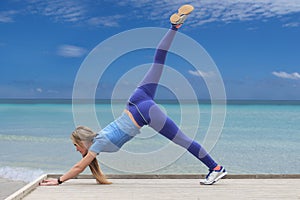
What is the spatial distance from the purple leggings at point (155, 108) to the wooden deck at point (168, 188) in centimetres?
42

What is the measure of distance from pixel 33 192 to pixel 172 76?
1985mm

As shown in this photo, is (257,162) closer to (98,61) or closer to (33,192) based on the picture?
(98,61)

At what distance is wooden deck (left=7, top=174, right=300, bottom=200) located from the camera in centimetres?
361

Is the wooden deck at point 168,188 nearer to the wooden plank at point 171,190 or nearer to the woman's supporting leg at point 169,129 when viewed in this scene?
the wooden plank at point 171,190

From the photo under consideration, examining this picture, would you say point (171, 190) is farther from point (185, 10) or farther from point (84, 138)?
point (185, 10)

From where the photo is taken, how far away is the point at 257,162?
11391mm

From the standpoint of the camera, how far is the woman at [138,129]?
402cm

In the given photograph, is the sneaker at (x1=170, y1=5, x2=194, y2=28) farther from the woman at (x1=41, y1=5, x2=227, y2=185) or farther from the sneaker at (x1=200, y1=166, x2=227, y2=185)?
the sneaker at (x1=200, y1=166, x2=227, y2=185)

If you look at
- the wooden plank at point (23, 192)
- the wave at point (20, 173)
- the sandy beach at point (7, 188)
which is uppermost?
the wooden plank at point (23, 192)

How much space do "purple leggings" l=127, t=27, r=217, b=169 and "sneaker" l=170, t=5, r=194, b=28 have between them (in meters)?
0.14

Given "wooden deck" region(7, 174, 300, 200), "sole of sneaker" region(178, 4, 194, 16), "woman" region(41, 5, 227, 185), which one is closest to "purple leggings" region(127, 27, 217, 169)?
"woman" region(41, 5, 227, 185)

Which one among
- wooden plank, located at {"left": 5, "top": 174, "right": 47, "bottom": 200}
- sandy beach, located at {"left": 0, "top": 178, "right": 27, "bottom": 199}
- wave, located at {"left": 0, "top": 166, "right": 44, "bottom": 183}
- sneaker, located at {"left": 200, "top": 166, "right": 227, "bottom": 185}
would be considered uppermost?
wooden plank, located at {"left": 5, "top": 174, "right": 47, "bottom": 200}

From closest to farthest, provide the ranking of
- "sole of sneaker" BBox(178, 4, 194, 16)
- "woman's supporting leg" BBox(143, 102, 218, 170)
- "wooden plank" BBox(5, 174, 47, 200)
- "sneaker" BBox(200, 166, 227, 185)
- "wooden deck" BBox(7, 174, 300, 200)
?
"wooden plank" BBox(5, 174, 47, 200) → "wooden deck" BBox(7, 174, 300, 200) → "woman's supporting leg" BBox(143, 102, 218, 170) → "sneaker" BBox(200, 166, 227, 185) → "sole of sneaker" BBox(178, 4, 194, 16)

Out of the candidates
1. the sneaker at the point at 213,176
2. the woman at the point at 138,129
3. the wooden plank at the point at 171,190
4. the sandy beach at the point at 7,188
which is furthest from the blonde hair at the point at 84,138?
the sandy beach at the point at 7,188
